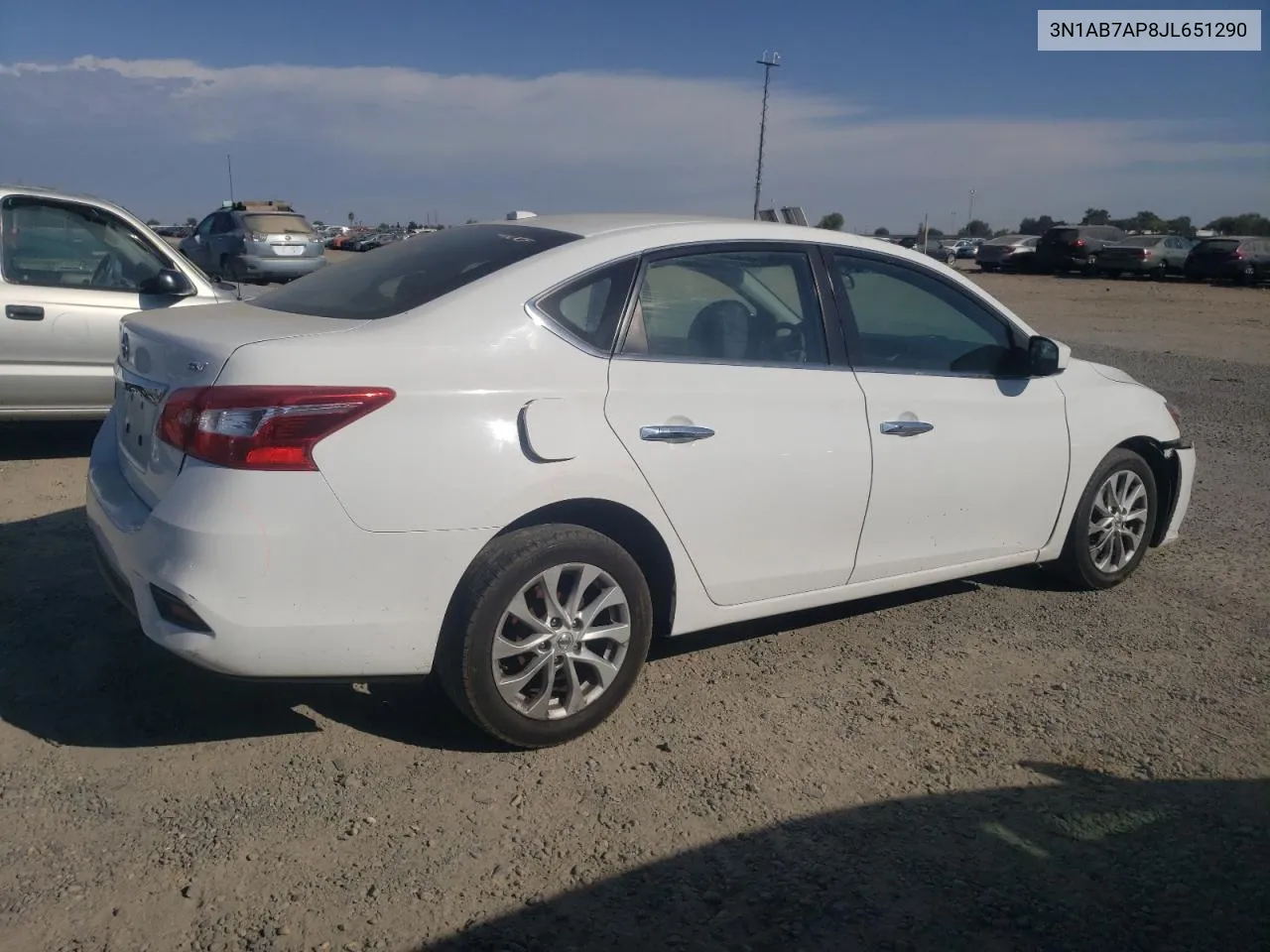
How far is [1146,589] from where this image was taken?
536cm

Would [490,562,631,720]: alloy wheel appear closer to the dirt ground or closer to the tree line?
the dirt ground

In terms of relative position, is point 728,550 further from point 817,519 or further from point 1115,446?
point 1115,446

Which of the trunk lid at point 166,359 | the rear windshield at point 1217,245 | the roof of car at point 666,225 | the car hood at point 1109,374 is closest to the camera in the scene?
the trunk lid at point 166,359

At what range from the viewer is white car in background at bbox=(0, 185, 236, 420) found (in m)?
6.56

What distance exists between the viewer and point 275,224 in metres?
22.3

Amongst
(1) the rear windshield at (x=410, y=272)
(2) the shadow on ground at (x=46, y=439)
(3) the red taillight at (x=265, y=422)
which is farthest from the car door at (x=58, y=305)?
(3) the red taillight at (x=265, y=422)

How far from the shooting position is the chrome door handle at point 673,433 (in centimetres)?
362

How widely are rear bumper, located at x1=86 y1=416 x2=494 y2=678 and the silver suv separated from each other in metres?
19.4

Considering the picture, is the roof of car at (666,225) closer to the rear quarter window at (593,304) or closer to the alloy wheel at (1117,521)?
the rear quarter window at (593,304)

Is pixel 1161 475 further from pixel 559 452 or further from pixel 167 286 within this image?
pixel 167 286

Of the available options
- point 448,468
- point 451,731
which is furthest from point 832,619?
point 448,468

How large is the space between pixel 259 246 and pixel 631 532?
65.2 feet

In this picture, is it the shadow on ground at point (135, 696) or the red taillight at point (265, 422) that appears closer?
the red taillight at point (265, 422)

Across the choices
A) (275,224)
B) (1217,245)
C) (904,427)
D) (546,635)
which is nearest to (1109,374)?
(904,427)
